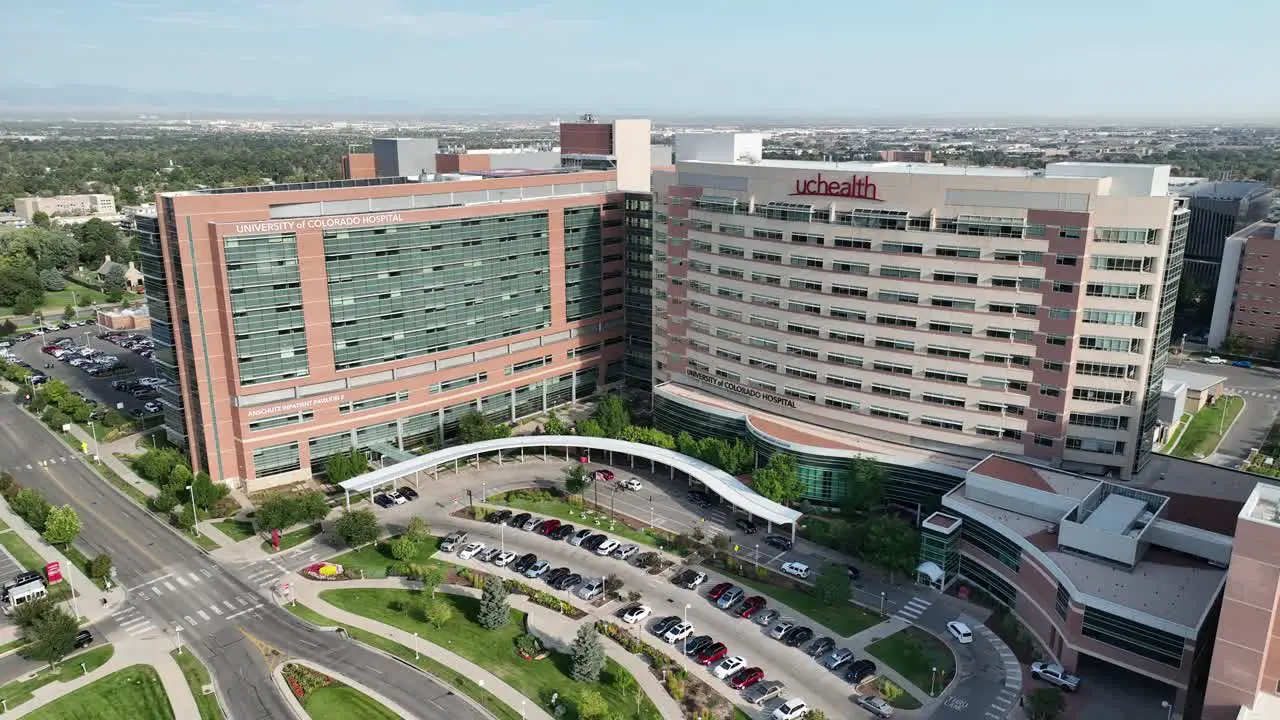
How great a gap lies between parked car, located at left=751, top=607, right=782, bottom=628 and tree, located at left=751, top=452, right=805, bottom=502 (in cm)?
1790

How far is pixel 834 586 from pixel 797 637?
6121mm

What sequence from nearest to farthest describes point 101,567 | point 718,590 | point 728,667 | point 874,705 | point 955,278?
point 874,705 < point 728,667 < point 718,590 < point 101,567 < point 955,278

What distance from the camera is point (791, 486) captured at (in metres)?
90.6

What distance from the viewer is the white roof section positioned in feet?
292

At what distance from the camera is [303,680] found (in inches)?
2566

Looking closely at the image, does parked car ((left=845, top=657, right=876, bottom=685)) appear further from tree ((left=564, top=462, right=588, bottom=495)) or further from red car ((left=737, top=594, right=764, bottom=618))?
tree ((left=564, top=462, right=588, bottom=495))

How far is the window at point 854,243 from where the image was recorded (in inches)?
3595

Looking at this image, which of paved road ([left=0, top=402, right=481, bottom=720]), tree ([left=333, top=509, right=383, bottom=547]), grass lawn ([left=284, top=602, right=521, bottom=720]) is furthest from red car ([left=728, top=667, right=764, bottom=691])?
tree ([left=333, top=509, right=383, bottom=547])

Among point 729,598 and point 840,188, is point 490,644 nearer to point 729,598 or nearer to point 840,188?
point 729,598

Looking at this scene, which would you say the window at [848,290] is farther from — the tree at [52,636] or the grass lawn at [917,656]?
the tree at [52,636]

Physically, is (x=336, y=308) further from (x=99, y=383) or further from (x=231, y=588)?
(x=99, y=383)

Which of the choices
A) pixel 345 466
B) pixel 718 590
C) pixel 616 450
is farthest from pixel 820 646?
pixel 345 466

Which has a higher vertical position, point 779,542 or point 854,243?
point 854,243

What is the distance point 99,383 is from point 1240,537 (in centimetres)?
15747
